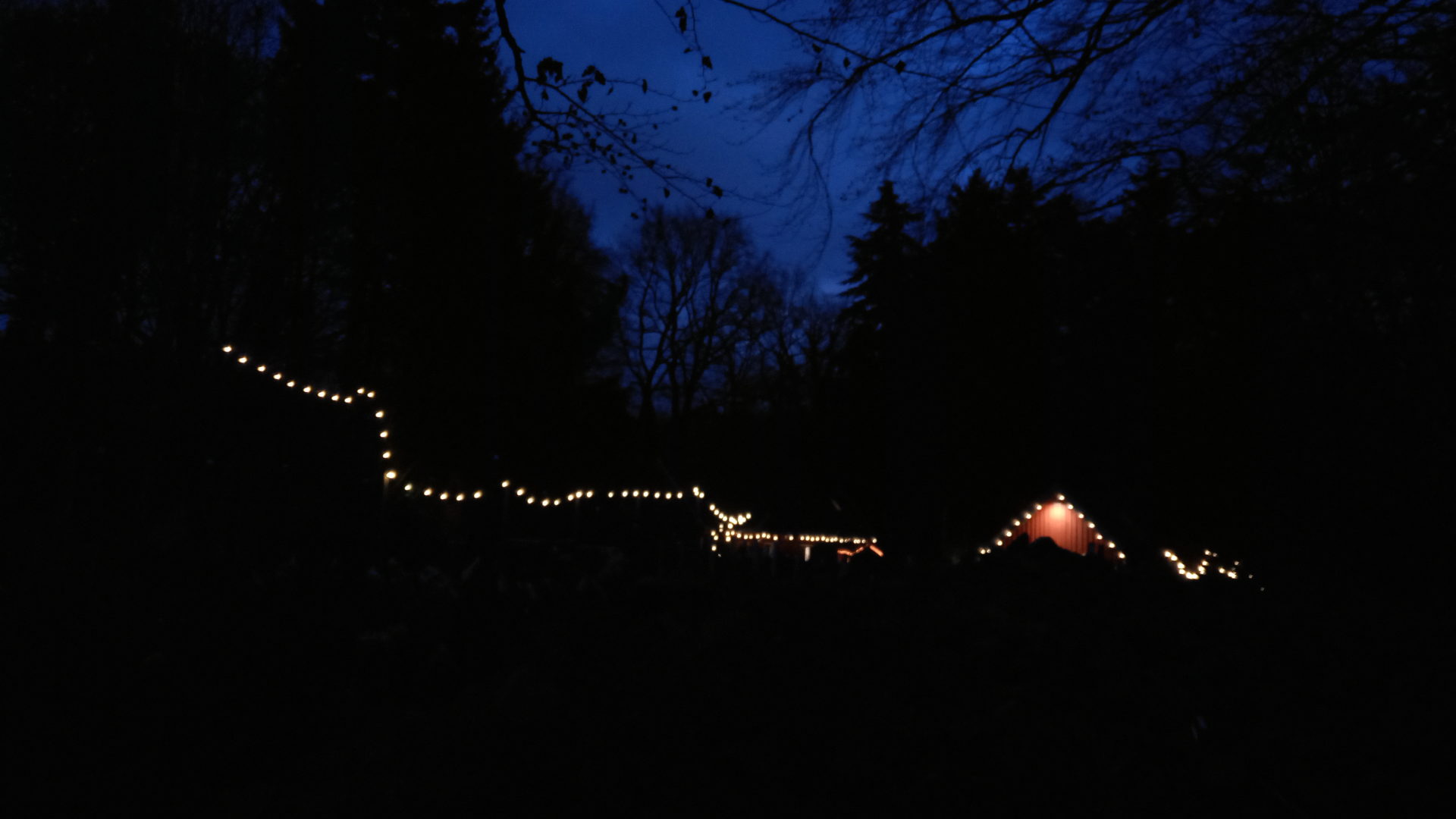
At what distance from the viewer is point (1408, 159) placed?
6.31 m

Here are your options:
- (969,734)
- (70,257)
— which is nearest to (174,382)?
(70,257)

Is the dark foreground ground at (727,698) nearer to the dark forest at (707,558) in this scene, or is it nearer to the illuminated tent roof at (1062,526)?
the dark forest at (707,558)

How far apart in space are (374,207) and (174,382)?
1073 cm

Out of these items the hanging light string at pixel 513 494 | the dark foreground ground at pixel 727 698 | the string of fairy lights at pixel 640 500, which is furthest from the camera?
the hanging light string at pixel 513 494

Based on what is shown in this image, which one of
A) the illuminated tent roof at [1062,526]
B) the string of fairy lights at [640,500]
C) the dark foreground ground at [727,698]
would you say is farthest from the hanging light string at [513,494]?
the illuminated tent roof at [1062,526]

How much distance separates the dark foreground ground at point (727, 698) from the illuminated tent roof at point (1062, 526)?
38.8ft

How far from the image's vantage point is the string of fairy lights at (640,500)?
832 centimetres

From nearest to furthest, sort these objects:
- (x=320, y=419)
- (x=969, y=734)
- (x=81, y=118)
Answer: (x=969, y=734), (x=320, y=419), (x=81, y=118)

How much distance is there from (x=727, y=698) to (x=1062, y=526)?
14874 millimetres

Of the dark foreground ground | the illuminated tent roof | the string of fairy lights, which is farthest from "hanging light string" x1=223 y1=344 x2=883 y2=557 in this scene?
the illuminated tent roof

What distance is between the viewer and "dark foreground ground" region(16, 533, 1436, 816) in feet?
11.4

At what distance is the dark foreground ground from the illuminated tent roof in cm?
1183

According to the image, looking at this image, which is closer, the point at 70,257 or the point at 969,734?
the point at 969,734

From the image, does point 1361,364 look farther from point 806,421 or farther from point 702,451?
point 702,451
